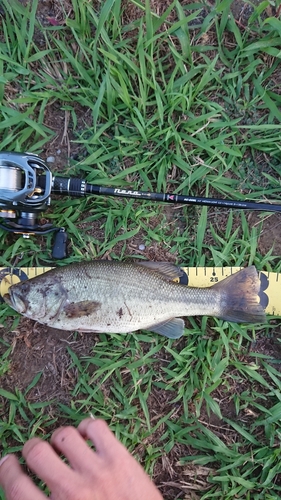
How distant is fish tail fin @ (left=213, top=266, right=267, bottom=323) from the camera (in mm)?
3371

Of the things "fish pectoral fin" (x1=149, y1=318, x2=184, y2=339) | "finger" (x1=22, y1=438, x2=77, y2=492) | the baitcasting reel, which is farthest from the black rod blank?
"finger" (x1=22, y1=438, x2=77, y2=492)

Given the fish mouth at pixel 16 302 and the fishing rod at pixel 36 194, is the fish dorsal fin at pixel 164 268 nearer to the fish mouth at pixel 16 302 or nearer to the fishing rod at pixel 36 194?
the fishing rod at pixel 36 194

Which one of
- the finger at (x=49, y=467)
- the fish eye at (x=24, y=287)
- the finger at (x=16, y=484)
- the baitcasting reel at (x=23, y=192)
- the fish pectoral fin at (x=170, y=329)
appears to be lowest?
the finger at (x=16, y=484)

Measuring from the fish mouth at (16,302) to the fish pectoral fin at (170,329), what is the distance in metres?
1.05

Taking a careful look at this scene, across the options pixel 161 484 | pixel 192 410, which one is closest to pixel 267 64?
pixel 192 410

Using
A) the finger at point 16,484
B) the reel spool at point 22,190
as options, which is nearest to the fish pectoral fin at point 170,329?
the reel spool at point 22,190

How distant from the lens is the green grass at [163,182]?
11.5ft

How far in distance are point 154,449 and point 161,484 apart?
0.33 metres

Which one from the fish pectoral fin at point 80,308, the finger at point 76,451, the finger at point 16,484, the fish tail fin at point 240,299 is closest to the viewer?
the finger at point 16,484

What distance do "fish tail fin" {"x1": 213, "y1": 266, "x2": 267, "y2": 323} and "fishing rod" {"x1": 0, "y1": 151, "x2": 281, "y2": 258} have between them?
59 centimetres

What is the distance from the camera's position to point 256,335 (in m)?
3.62

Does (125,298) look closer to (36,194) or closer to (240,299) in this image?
(240,299)

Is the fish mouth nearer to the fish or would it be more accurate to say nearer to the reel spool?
the fish

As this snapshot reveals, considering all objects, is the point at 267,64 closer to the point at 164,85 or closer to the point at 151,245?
the point at 164,85
